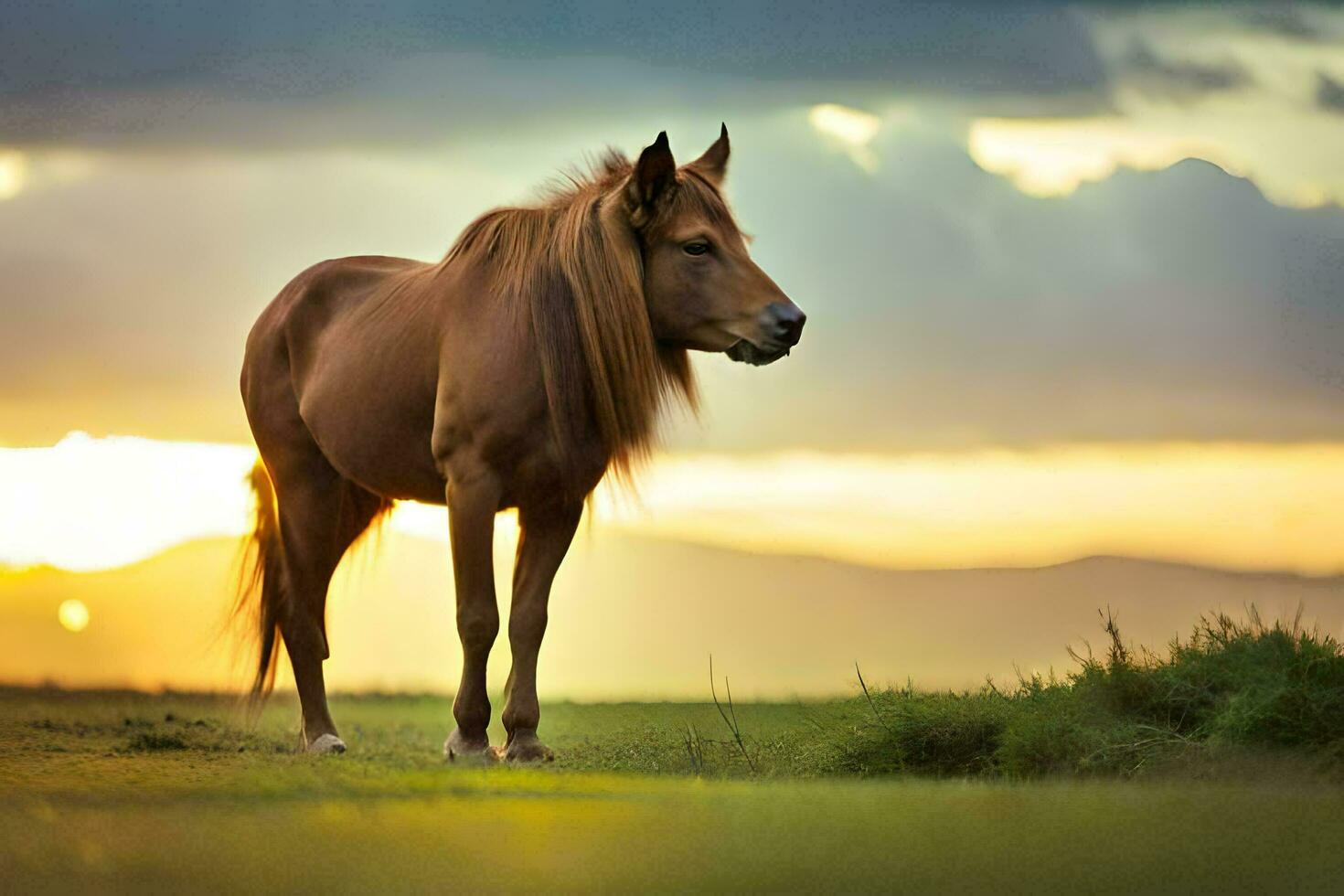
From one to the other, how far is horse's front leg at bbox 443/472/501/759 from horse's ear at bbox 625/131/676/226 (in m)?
1.38

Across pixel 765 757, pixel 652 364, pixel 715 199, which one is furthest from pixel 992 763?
pixel 715 199

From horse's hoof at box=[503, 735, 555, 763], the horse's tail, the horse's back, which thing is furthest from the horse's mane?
the horse's tail

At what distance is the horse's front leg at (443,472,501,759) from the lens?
23.9 ft

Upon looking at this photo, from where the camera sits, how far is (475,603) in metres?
7.29

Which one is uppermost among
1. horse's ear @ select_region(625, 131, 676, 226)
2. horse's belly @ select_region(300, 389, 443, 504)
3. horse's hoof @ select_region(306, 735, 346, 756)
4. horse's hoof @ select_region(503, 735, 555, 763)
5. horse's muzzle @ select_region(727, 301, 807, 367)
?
horse's ear @ select_region(625, 131, 676, 226)

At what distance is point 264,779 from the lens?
6328 mm

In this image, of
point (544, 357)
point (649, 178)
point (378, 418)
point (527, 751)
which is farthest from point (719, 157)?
point (527, 751)

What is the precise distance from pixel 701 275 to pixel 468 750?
7.60 ft

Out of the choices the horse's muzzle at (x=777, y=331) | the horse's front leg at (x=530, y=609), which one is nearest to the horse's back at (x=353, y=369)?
the horse's front leg at (x=530, y=609)

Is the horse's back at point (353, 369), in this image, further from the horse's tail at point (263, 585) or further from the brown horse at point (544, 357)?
the horse's tail at point (263, 585)

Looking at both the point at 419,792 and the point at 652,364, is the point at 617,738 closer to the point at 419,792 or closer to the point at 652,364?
the point at 652,364

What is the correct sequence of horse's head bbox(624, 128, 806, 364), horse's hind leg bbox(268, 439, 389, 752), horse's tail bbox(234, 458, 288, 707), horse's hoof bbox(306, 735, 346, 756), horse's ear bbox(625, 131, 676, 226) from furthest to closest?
1. horse's tail bbox(234, 458, 288, 707)
2. horse's hind leg bbox(268, 439, 389, 752)
3. horse's hoof bbox(306, 735, 346, 756)
4. horse's head bbox(624, 128, 806, 364)
5. horse's ear bbox(625, 131, 676, 226)

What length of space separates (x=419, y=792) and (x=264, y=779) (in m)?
1.01

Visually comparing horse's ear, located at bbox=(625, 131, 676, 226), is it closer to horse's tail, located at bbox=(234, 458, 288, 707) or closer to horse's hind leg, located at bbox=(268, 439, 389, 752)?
horse's hind leg, located at bbox=(268, 439, 389, 752)
